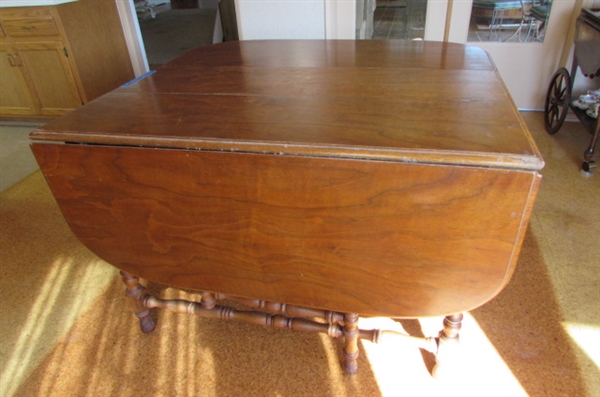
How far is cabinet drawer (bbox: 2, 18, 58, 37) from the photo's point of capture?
2727mm

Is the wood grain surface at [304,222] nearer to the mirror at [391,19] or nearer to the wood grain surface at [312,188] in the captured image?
the wood grain surface at [312,188]

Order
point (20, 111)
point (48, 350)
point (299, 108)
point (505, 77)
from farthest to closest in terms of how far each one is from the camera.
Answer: point (20, 111), point (505, 77), point (48, 350), point (299, 108)

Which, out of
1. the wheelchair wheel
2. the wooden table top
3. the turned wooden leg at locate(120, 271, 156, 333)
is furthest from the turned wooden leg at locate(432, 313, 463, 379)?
the wheelchair wheel

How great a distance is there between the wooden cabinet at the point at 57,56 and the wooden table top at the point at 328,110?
1.65 meters

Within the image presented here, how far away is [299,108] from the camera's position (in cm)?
112

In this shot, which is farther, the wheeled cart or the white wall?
the white wall

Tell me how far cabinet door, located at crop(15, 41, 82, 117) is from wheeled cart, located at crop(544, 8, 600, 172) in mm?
3080

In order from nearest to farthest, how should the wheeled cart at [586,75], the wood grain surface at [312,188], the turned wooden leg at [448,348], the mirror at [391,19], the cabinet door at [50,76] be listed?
the wood grain surface at [312,188] < the turned wooden leg at [448,348] < the wheeled cart at [586,75] < the mirror at [391,19] < the cabinet door at [50,76]

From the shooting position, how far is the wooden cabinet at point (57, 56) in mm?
2754

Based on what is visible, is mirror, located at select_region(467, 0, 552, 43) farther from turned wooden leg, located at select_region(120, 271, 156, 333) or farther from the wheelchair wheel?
turned wooden leg, located at select_region(120, 271, 156, 333)

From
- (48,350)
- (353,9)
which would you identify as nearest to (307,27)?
(353,9)

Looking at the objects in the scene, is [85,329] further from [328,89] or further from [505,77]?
[505,77]

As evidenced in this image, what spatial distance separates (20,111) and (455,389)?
11.1ft

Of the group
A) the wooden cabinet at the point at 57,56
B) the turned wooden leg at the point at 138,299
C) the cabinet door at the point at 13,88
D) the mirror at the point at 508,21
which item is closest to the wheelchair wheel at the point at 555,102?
the mirror at the point at 508,21
